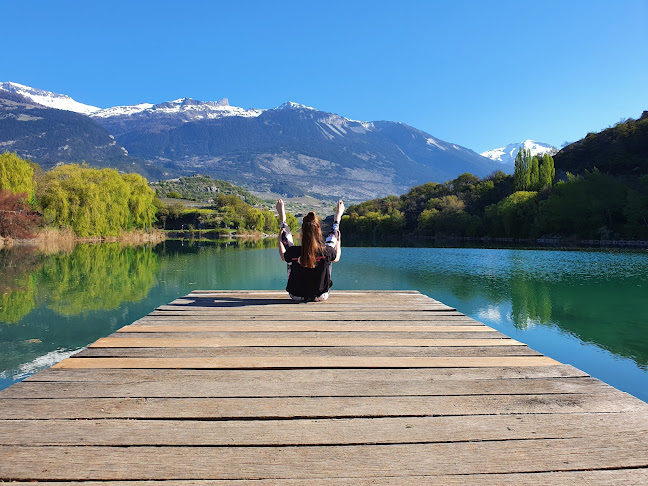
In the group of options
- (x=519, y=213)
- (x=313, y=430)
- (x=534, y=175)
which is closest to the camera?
(x=313, y=430)

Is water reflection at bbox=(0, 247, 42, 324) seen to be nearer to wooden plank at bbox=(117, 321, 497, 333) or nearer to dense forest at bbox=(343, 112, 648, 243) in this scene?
wooden plank at bbox=(117, 321, 497, 333)

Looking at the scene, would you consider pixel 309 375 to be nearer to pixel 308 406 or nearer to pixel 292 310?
pixel 308 406

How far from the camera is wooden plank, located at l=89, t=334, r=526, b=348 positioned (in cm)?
347

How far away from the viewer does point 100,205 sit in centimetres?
4256

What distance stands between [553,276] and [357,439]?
19.4 metres

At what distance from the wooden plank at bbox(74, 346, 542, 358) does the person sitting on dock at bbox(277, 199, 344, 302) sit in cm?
195

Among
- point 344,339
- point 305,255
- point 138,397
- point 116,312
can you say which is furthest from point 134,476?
point 116,312

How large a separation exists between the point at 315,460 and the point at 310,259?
11.5 ft

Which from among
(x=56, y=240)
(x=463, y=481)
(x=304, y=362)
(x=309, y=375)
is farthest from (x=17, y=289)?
(x=56, y=240)

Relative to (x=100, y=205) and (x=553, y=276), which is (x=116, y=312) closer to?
(x=553, y=276)

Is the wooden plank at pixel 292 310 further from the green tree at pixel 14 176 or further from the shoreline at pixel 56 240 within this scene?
the green tree at pixel 14 176

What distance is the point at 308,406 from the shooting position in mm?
2244

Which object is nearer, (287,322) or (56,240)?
(287,322)

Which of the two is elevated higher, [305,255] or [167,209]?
[167,209]
